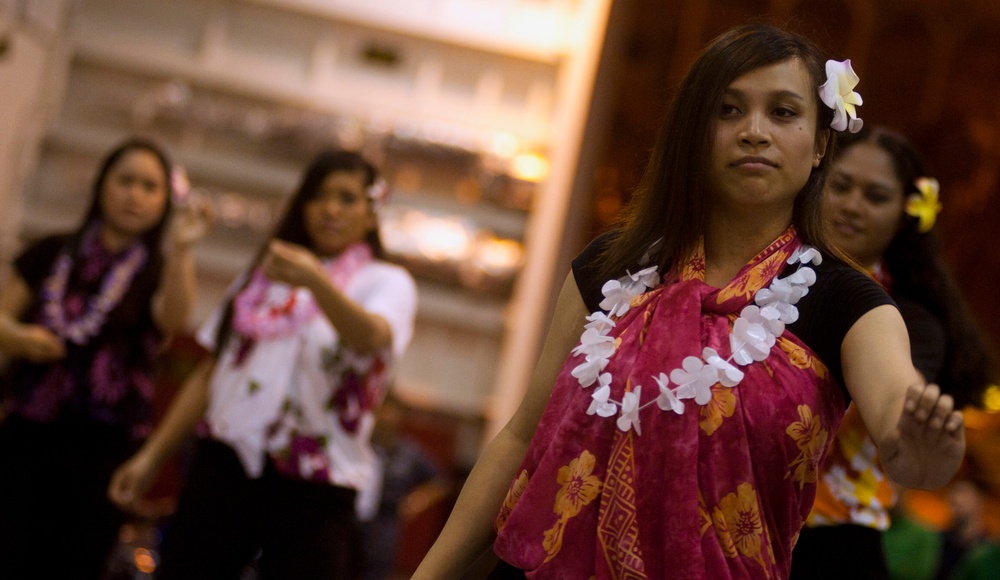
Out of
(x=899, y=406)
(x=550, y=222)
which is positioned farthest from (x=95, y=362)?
(x=550, y=222)

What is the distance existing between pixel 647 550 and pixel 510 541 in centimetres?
16

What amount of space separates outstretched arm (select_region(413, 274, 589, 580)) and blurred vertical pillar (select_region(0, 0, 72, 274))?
357 cm

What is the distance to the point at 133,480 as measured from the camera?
98.7 inches

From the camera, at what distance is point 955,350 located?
210 centimetres

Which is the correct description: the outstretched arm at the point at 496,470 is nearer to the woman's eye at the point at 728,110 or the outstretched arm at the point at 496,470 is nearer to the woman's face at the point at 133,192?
the woman's eye at the point at 728,110

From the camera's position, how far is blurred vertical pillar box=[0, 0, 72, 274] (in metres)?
4.41

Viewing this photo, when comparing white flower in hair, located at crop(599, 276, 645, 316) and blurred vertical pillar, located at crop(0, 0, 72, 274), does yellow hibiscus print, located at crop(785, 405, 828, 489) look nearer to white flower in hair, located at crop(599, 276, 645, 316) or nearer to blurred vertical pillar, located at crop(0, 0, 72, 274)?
white flower in hair, located at crop(599, 276, 645, 316)

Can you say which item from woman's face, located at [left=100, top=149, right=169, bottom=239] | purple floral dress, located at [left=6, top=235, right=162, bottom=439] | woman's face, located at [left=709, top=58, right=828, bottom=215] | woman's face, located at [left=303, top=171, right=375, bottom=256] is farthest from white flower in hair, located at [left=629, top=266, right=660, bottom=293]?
woman's face, located at [left=100, top=149, right=169, bottom=239]

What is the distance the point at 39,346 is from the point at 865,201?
185 cm

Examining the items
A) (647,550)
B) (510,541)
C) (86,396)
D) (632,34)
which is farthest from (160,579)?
(632,34)

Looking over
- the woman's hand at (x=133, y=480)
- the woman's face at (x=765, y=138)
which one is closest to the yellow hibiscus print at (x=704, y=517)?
A: the woman's face at (x=765, y=138)

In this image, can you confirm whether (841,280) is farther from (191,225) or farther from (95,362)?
(95,362)

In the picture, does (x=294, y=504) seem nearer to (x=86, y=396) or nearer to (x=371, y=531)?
(x=86, y=396)

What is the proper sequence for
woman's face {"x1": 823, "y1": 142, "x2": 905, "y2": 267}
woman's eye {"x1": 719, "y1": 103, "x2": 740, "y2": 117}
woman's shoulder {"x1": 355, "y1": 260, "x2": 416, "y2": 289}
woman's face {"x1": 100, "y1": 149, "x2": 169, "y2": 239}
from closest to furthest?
woman's eye {"x1": 719, "y1": 103, "x2": 740, "y2": 117}, woman's face {"x1": 823, "y1": 142, "x2": 905, "y2": 267}, woman's shoulder {"x1": 355, "y1": 260, "x2": 416, "y2": 289}, woman's face {"x1": 100, "y1": 149, "x2": 169, "y2": 239}
